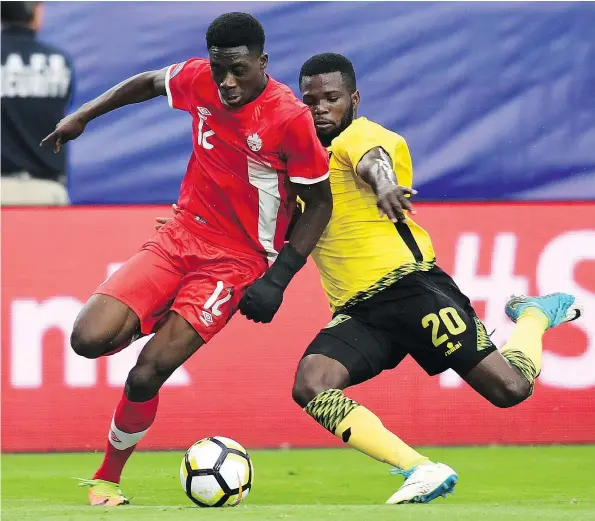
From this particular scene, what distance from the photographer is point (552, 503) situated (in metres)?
6.24

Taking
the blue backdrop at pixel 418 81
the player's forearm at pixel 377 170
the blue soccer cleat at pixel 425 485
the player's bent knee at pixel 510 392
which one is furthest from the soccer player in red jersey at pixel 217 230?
the blue backdrop at pixel 418 81

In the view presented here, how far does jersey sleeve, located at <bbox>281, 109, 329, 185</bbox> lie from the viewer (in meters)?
6.07

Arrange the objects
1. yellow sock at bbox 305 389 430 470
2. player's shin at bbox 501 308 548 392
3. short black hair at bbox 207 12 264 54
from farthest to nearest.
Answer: player's shin at bbox 501 308 548 392
short black hair at bbox 207 12 264 54
yellow sock at bbox 305 389 430 470

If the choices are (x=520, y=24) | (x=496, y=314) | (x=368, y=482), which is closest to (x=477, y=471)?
(x=368, y=482)

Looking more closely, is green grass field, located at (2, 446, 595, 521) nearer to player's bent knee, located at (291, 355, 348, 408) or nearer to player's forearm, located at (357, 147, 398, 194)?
player's bent knee, located at (291, 355, 348, 408)

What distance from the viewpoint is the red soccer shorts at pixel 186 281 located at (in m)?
6.27

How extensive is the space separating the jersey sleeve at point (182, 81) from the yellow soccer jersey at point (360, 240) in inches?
30.0

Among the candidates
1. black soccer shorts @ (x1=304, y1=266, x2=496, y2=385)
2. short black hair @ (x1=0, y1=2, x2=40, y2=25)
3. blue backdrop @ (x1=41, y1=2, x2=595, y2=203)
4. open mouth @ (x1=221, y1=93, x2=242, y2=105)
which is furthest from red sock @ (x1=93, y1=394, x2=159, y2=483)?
short black hair @ (x1=0, y1=2, x2=40, y2=25)

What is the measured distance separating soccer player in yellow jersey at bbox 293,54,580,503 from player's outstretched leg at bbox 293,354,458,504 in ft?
0.03

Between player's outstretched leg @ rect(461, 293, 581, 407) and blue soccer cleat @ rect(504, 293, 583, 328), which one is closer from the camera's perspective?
player's outstretched leg @ rect(461, 293, 581, 407)

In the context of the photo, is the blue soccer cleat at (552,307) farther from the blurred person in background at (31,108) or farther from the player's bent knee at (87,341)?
the blurred person in background at (31,108)

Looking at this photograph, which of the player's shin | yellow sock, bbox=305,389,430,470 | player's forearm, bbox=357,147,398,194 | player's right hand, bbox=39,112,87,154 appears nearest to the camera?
player's forearm, bbox=357,147,398,194

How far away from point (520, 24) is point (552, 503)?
5163 millimetres

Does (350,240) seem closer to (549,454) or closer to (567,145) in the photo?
(549,454)
